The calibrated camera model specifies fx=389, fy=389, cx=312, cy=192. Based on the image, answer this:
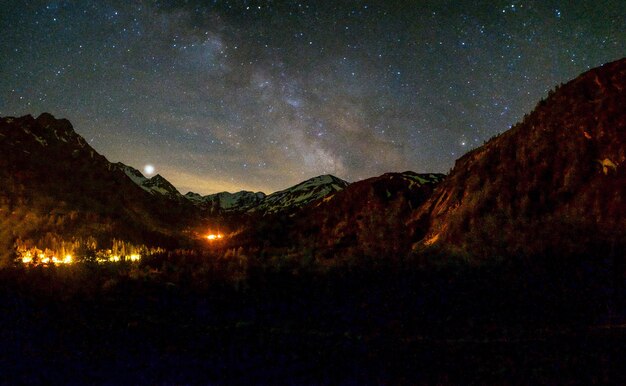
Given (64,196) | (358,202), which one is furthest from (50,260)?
(64,196)

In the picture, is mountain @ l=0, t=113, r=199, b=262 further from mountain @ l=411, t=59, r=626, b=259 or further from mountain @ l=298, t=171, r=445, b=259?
mountain @ l=411, t=59, r=626, b=259

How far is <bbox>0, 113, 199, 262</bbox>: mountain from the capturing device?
44656mm

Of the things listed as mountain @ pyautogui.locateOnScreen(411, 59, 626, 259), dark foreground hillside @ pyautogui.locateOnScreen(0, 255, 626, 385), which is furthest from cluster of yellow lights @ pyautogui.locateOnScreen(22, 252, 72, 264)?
mountain @ pyautogui.locateOnScreen(411, 59, 626, 259)

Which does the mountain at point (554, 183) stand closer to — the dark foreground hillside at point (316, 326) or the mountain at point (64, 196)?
the dark foreground hillside at point (316, 326)

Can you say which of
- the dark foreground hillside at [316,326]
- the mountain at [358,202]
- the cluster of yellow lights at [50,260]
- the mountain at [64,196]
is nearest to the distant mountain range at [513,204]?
the mountain at [358,202]

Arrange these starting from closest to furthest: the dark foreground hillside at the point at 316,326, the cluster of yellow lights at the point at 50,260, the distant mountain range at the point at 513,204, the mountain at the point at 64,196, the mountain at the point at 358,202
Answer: the dark foreground hillside at the point at 316,326, the distant mountain range at the point at 513,204, the cluster of yellow lights at the point at 50,260, the mountain at the point at 358,202, the mountain at the point at 64,196

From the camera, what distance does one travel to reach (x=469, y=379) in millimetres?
4801

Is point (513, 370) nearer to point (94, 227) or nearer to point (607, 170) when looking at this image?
point (607, 170)

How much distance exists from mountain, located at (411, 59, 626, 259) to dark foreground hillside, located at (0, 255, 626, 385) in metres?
1.65

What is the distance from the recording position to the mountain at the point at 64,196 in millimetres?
44656

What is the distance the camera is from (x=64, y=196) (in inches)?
3103

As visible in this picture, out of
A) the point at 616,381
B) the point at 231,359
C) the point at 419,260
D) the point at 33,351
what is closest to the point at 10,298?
the point at 33,351

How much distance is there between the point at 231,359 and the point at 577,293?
562 cm

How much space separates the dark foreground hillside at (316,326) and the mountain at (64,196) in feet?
87.1
